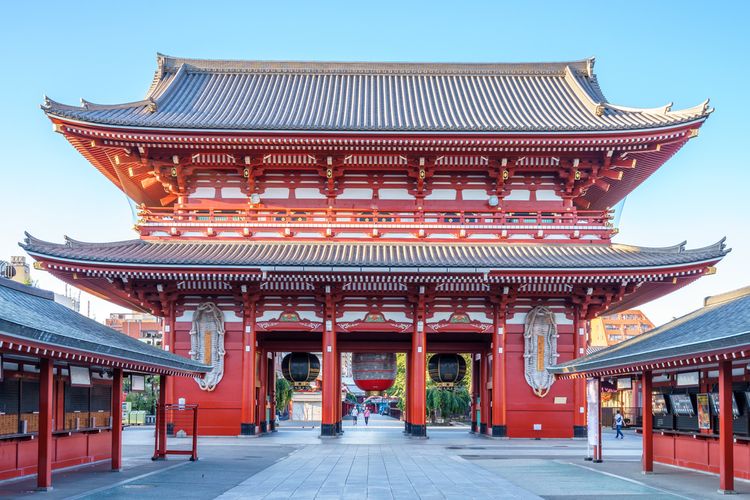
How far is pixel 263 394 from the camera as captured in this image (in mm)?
35062

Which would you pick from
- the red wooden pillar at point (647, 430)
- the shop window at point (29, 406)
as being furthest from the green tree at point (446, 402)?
the shop window at point (29, 406)

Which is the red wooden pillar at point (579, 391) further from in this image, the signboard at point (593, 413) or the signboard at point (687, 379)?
the signboard at point (687, 379)

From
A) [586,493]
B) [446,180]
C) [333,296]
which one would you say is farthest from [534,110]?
[586,493]

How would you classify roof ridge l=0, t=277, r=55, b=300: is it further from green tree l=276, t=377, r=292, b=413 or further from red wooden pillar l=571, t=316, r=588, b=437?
green tree l=276, t=377, r=292, b=413

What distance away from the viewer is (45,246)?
29.4m

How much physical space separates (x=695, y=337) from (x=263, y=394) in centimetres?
2182

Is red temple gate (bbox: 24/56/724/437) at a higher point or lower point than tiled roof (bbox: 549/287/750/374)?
higher

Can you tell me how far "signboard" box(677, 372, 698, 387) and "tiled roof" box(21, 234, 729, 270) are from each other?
8.13 metres

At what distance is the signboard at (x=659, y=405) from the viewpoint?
2333cm

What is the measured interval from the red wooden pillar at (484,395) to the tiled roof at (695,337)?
34.0 feet

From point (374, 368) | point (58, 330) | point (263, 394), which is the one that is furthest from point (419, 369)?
point (58, 330)

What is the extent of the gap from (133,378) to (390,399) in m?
73.0

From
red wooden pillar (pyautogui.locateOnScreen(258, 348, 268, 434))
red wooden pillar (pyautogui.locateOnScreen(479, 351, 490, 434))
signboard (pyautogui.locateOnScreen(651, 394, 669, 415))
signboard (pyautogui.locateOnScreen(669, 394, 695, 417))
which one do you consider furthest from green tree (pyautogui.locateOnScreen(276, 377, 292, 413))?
signboard (pyautogui.locateOnScreen(669, 394, 695, 417))

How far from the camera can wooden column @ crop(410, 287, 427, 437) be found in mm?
31828
